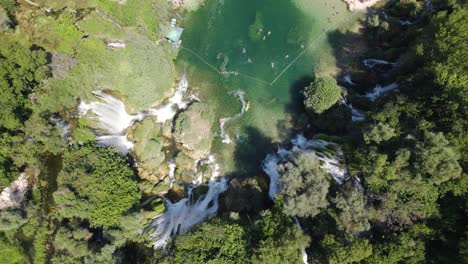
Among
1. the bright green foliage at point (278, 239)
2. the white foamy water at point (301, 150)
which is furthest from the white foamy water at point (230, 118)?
the bright green foliage at point (278, 239)

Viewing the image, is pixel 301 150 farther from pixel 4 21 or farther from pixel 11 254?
pixel 4 21

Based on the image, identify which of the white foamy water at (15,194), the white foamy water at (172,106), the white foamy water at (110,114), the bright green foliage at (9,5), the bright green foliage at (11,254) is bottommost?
the bright green foliage at (11,254)

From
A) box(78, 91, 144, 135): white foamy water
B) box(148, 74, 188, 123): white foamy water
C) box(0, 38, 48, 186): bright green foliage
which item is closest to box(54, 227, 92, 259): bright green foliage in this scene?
box(0, 38, 48, 186): bright green foliage

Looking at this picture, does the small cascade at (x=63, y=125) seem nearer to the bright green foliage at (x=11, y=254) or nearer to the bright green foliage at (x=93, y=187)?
the bright green foliage at (x=93, y=187)

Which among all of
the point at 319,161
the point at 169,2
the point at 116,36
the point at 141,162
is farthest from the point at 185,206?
the point at 169,2

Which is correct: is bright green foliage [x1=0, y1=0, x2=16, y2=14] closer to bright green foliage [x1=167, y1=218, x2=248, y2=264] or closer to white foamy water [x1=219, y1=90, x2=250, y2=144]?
white foamy water [x1=219, y1=90, x2=250, y2=144]

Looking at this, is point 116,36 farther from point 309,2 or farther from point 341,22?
point 341,22
